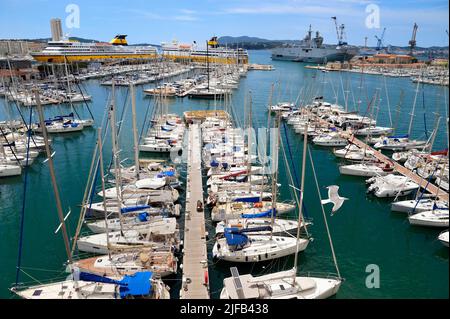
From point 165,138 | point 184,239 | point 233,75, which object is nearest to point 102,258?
point 184,239

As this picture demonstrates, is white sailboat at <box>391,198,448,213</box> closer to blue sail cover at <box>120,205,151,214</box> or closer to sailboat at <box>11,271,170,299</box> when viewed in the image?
blue sail cover at <box>120,205,151,214</box>

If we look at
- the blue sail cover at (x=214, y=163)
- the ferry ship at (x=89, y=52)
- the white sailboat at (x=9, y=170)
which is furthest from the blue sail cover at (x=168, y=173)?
the ferry ship at (x=89, y=52)

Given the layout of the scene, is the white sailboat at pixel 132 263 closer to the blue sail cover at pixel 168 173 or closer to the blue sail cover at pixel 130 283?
the blue sail cover at pixel 130 283

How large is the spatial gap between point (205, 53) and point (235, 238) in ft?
376

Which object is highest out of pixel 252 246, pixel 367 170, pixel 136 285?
pixel 367 170

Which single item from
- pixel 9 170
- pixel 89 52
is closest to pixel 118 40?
pixel 89 52

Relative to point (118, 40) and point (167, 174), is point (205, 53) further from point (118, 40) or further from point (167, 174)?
point (167, 174)

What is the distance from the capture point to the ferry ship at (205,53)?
4547 inches

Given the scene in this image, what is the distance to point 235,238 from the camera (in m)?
17.6

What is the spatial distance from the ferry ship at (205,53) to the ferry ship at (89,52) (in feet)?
25.0

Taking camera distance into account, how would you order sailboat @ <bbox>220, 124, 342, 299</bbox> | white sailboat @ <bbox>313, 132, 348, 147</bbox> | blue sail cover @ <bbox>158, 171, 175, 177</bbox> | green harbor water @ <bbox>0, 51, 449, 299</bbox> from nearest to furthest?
sailboat @ <bbox>220, 124, 342, 299</bbox>, green harbor water @ <bbox>0, 51, 449, 299</bbox>, blue sail cover @ <bbox>158, 171, 175, 177</bbox>, white sailboat @ <bbox>313, 132, 348, 147</bbox>

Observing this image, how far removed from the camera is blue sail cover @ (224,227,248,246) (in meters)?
17.4

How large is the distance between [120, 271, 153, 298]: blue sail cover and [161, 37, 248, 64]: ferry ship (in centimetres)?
10193

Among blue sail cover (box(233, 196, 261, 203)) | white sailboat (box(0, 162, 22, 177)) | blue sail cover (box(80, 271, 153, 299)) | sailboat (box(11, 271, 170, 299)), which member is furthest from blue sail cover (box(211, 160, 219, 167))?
white sailboat (box(0, 162, 22, 177))
